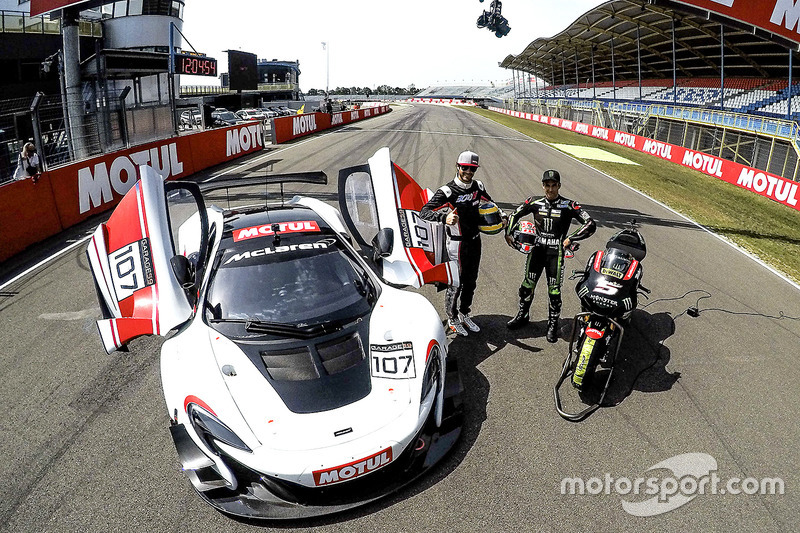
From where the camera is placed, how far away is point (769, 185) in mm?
16609

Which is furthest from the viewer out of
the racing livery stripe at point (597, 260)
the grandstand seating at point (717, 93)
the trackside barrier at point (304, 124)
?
the grandstand seating at point (717, 93)

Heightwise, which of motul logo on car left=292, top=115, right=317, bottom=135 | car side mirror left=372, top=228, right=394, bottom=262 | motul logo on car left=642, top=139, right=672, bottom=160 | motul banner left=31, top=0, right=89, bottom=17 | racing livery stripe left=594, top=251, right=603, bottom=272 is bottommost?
racing livery stripe left=594, top=251, right=603, bottom=272

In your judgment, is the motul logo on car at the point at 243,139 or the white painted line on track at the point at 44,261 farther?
the motul logo on car at the point at 243,139

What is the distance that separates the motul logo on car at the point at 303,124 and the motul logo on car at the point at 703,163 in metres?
19.7

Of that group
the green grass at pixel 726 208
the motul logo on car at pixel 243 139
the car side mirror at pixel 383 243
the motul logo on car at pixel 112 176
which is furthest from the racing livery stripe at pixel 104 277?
the motul logo on car at pixel 243 139

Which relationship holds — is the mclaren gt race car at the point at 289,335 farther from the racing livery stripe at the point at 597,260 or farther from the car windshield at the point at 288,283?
the racing livery stripe at the point at 597,260

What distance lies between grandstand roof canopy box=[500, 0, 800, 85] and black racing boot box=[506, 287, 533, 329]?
45.3 ft

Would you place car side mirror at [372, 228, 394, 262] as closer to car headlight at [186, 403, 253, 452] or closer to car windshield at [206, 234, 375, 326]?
car windshield at [206, 234, 375, 326]

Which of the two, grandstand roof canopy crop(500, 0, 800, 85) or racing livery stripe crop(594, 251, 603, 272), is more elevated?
grandstand roof canopy crop(500, 0, 800, 85)

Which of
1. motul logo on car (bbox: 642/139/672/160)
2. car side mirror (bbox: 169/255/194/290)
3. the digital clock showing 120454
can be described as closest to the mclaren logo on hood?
car side mirror (bbox: 169/255/194/290)

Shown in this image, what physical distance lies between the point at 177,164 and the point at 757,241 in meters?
15.8

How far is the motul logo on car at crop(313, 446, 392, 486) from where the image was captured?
310cm

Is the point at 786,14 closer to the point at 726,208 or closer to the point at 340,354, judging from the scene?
the point at 726,208

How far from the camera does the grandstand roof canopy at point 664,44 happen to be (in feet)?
104
